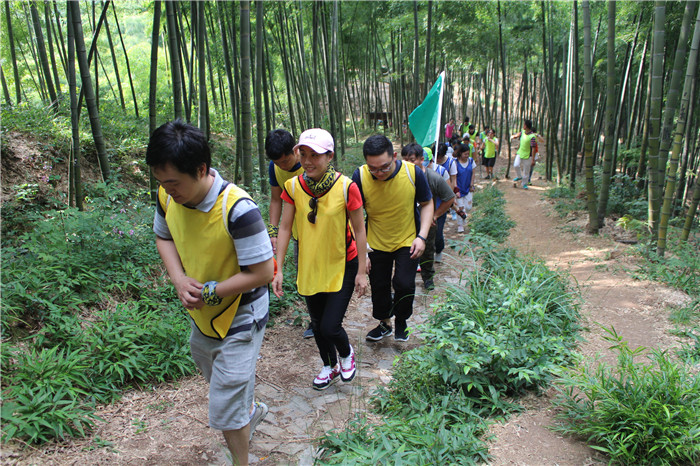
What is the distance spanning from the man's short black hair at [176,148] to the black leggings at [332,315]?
1.35 meters

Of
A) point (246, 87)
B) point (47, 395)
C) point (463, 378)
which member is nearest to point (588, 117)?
point (246, 87)

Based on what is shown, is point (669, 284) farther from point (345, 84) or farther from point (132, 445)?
point (345, 84)

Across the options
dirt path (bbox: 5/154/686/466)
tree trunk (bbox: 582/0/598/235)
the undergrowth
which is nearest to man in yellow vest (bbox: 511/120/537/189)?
tree trunk (bbox: 582/0/598/235)

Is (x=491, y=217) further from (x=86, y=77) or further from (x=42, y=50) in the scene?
(x=42, y=50)

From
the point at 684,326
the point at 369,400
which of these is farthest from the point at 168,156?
the point at 684,326

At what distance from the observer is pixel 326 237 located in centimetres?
265

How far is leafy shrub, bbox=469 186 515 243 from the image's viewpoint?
7012 mm

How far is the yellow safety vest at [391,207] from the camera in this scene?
318 cm

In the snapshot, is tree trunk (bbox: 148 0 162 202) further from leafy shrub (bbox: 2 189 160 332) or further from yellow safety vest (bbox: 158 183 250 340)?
yellow safety vest (bbox: 158 183 250 340)

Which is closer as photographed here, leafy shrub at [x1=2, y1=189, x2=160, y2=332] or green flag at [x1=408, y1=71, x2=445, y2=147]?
leafy shrub at [x1=2, y1=189, x2=160, y2=332]

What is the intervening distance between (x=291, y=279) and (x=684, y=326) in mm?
3295

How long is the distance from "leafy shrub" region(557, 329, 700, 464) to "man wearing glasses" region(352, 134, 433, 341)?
4.16 feet

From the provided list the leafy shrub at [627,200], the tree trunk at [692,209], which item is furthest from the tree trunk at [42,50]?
the leafy shrub at [627,200]

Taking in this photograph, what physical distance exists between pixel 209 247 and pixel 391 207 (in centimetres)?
170
